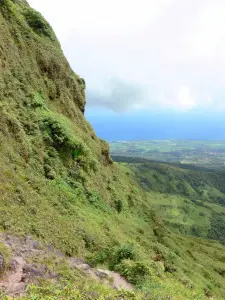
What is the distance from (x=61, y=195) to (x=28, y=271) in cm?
1392

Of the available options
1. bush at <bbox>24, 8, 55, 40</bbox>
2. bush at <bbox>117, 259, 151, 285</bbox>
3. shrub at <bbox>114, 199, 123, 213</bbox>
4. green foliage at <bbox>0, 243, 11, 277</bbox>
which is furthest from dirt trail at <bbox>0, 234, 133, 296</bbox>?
bush at <bbox>24, 8, 55, 40</bbox>

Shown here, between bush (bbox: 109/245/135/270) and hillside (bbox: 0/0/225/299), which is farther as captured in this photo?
bush (bbox: 109/245/135/270)

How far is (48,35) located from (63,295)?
46339mm

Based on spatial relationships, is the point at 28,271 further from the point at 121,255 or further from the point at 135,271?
the point at 121,255

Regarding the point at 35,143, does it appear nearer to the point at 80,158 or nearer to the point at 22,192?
the point at 80,158

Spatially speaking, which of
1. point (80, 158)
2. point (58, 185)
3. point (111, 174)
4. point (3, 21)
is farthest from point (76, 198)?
point (3, 21)

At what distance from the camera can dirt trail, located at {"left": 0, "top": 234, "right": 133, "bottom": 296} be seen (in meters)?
11.8

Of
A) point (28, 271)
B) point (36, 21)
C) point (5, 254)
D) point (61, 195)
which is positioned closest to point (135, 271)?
point (28, 271)

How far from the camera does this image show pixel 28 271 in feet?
42.1

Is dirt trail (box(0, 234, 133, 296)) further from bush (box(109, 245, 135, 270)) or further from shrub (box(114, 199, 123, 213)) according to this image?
shrub (box(114, 199, 123, 213))

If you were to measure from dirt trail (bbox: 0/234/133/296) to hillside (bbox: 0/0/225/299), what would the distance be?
26 centimetres

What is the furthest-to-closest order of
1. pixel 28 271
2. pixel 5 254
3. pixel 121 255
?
1. pixel 121 255
2. pixel 5 254
3. pixel 28 271

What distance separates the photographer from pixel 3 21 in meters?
37.1

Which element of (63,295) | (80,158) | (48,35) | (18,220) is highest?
(48,35)
